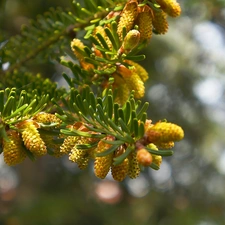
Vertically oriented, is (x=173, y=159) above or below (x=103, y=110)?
above

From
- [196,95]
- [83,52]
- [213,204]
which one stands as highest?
[196,95]

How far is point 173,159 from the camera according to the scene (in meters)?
2.58

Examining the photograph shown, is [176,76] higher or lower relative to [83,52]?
higher

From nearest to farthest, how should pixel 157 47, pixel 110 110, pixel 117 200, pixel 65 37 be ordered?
1. pixel 110 110
2. pixel 65 37
3. pixel 157 47
4. pixel 117 200

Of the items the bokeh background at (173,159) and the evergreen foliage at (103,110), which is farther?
the bokeh background at (173,159)

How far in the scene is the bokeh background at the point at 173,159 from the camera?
2.10 meters

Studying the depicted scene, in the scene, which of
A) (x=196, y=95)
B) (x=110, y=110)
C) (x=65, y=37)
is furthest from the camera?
(x=196, y=95)

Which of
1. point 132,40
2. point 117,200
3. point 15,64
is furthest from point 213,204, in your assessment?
point 132,40

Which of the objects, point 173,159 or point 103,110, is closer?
point 103,110

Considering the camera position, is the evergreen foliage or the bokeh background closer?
the evergreen foliage

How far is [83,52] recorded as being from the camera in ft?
1.79

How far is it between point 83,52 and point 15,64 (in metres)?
0.22

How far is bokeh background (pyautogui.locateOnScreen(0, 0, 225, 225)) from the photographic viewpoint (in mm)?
2100

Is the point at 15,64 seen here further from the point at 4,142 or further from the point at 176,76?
the point at 176,76
